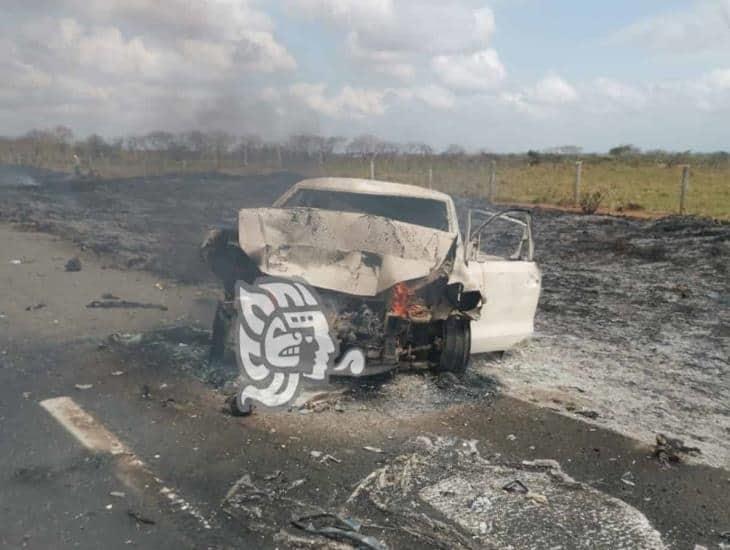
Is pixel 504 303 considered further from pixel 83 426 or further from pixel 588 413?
pixel 83 426

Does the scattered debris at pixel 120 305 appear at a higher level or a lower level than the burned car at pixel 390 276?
lower

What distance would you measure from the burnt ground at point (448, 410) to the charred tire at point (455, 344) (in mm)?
183

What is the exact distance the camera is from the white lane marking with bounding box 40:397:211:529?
3354 millimetres

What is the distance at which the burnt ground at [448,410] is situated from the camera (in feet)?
11.6

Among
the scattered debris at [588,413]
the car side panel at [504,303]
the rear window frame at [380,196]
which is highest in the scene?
the rear window frame at [380,196]

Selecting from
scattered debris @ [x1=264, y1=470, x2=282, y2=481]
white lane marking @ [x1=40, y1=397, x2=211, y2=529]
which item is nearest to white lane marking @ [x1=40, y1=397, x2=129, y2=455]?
white lane marking @ [x1=40, y1=397, x2=211, y2=529]

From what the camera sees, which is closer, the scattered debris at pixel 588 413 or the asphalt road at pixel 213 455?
the asphalt road at pixel 213 455

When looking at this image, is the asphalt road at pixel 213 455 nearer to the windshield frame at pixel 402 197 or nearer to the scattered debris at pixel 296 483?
the scattered debris at pixel 296 483

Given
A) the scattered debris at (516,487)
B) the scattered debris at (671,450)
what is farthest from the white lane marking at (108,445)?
the scattered debris at (671,450)

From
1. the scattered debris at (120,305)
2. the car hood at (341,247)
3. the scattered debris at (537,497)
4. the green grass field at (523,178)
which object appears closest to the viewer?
the scattered debris at (537,497)

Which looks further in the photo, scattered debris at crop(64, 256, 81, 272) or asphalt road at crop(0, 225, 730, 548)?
scattered debris at crop(64, 256, 81, 272)

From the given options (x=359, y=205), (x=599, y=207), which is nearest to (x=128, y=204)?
(x=599, y=207)

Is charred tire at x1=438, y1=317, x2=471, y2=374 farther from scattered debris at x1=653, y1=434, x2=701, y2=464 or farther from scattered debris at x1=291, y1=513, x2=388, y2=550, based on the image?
scattered debris at x1=291, y1=513, x2=388, y2=550

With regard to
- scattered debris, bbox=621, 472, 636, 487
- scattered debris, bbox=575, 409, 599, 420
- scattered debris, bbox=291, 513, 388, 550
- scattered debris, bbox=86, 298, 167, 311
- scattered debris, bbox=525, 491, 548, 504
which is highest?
scattered debris, bbox=86, 298, 167, 311
